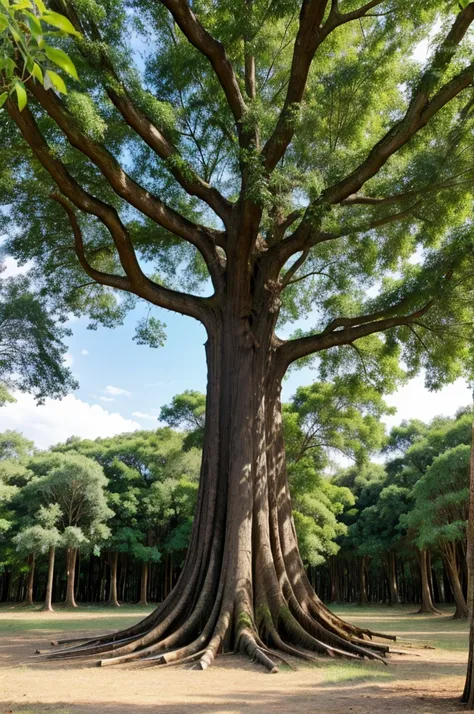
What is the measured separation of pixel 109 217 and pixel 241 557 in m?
5.48

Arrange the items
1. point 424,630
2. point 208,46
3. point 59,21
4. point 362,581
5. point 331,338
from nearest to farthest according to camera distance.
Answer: point 59,21
point 208,46
point 331,338
point 424,630
point 362,581

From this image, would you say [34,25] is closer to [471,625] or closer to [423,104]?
[471,625]

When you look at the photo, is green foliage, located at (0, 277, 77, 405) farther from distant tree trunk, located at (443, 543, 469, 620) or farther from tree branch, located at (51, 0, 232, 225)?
distant tree trunk, located at (443, 543, 469, 620)

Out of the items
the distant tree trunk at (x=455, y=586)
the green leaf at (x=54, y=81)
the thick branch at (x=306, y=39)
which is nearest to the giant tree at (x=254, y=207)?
the thick branch at (x=306, y=39)

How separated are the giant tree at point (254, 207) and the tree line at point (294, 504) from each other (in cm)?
408

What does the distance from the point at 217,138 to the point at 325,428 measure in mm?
12402

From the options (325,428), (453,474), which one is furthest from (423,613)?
(325,428)

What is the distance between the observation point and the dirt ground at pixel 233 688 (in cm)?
450

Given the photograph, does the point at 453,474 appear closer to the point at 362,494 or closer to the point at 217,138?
the point at 217,138

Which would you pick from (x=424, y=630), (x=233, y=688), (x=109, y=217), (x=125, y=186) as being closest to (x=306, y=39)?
(x=125, y=186)

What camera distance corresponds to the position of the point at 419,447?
29.2m

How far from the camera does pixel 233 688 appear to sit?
17.7 feet

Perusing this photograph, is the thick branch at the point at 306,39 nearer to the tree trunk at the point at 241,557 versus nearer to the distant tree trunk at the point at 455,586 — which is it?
the tree trunk at the point at 241,557

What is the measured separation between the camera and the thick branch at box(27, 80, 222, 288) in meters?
7.61
